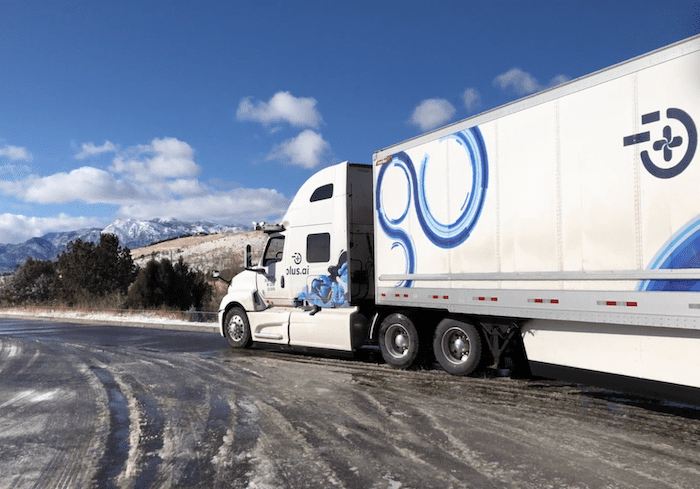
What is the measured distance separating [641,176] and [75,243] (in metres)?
35.1

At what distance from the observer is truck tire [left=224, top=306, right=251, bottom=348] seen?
1299 centimetres

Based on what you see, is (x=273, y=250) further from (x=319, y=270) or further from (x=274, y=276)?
(x=319, y=270)

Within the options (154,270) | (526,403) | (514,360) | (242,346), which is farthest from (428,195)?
(154,270)

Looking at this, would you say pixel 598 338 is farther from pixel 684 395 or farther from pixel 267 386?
pixel 267 386

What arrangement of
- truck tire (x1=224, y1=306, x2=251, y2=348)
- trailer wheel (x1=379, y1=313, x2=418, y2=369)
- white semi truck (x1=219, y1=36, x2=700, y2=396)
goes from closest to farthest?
white semi truck (x1=219, y1=36, x2=700, y2=396) < trailer wheel (x1=379, y1=313, x2=418, y2=369) < truck tire (x1=224, y1=306, x2=251, y2=348)

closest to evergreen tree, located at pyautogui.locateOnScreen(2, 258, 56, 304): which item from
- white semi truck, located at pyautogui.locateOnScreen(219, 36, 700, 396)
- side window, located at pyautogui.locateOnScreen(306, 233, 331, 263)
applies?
side window, located at pyautogui.locateOnScreen(306, 233, 331, 263)

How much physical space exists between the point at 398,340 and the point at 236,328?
191 inches

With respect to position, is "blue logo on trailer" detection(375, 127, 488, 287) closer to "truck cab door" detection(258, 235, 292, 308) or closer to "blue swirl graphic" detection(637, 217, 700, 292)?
"blue swirl graphic" detection(637, 217, 700, 292)

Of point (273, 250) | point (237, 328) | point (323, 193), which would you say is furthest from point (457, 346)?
point (237, 328)

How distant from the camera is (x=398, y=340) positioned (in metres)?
9.82

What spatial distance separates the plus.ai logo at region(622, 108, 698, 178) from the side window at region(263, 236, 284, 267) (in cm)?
788

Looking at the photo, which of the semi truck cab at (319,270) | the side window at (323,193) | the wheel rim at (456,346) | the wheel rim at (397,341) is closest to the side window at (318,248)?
the semi truck cab at (319,270)

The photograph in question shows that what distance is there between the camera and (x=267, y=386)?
8.37m

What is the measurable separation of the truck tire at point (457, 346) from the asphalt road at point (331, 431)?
0.30m
